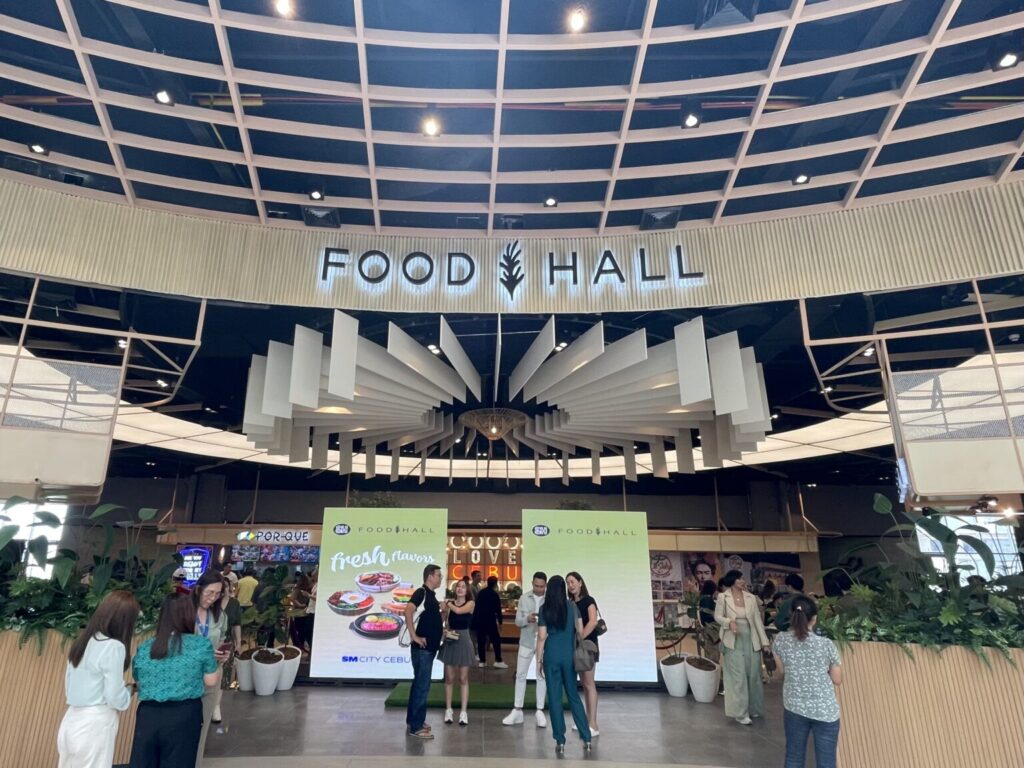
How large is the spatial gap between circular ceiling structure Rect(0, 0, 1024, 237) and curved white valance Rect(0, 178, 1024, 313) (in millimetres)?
199

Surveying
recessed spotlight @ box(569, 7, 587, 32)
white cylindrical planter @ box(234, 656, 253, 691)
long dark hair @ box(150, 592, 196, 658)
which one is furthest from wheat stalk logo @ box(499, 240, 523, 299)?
white cylindrical planter @ box(234, 656, 253, 691)

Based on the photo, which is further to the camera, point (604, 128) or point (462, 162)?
Answer: point (462, 162)

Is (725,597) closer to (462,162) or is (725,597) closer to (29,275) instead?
(462,162)

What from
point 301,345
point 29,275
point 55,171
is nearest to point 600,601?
point 301,345

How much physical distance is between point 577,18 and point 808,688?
5.22 metres

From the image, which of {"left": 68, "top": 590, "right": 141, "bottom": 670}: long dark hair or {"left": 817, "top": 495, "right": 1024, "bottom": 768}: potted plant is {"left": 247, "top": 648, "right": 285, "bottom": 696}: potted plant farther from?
{"left": 817, "top": 495, "right": 1024, "bottom": 768}: potted plant

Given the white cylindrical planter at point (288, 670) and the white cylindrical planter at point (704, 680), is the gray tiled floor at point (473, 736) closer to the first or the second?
the white cylindrical planter at point (704, 680)

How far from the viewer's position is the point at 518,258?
289 inches

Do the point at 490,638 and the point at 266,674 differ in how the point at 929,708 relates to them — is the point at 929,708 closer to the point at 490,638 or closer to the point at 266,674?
the point at 490,638

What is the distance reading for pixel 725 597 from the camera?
6.71 metres

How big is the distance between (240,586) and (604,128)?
8.20 meters

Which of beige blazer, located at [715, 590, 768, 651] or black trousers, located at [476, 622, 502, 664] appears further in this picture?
black trousers, located at [476, 622, 502, 664]

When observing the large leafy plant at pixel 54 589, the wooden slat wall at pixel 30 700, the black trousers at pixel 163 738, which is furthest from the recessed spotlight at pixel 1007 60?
the wooden slat wall at pixel 30 700

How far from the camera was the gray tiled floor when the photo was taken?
4992mm
